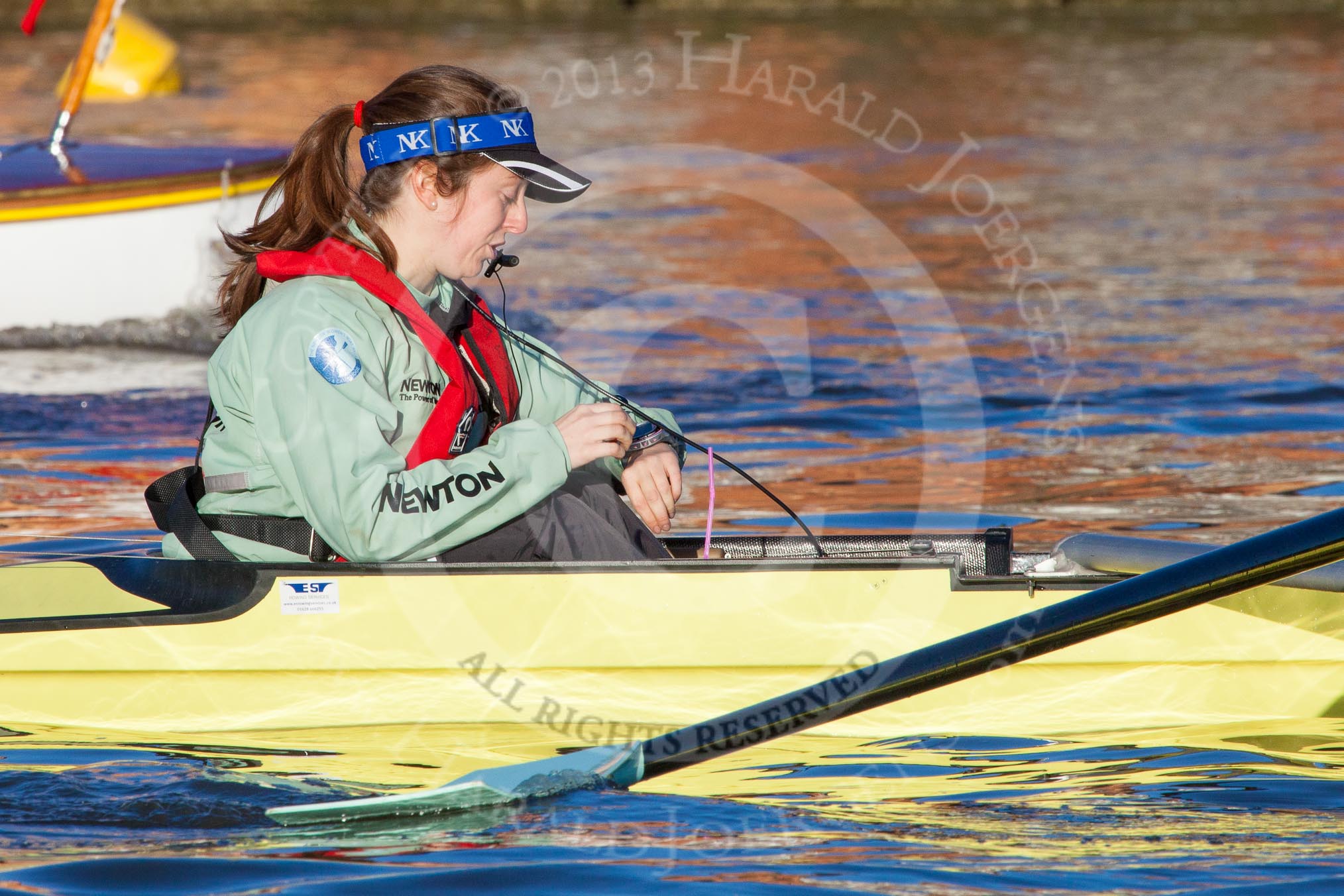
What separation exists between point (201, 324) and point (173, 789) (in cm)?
567

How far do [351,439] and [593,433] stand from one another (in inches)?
18.5

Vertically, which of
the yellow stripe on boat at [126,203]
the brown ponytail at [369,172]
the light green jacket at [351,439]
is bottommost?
the light green jacket at [351,439]

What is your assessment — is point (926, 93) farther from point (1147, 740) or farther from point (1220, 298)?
point (1147, 740)

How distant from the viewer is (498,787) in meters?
3.24

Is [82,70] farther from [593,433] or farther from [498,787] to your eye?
[498,787]

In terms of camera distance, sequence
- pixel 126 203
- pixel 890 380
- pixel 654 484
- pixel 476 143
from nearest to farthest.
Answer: pixel 476 143 < pixel 654 484 < pixel 890 380 < pixel 126 203

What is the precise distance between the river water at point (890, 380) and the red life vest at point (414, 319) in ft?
2.57

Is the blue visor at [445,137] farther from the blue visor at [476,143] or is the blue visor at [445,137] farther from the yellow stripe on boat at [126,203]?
the yellow stripe on boat at [126,203]

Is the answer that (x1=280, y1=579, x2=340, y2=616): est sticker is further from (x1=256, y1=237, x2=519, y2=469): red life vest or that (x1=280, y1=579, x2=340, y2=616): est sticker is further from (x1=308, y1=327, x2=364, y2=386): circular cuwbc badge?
(x1=308, y1=327, x2=364, y2=386): circular cuwbc badge

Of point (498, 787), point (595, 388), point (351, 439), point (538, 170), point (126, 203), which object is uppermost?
point (126, 203)

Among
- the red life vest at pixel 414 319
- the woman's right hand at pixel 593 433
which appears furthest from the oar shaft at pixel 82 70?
the woman's right hand at pixel 593 433

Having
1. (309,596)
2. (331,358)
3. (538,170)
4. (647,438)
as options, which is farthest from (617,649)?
(538,170)

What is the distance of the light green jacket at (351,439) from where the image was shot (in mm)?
3051

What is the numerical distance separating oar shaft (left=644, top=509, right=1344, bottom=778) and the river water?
0.56 feet
